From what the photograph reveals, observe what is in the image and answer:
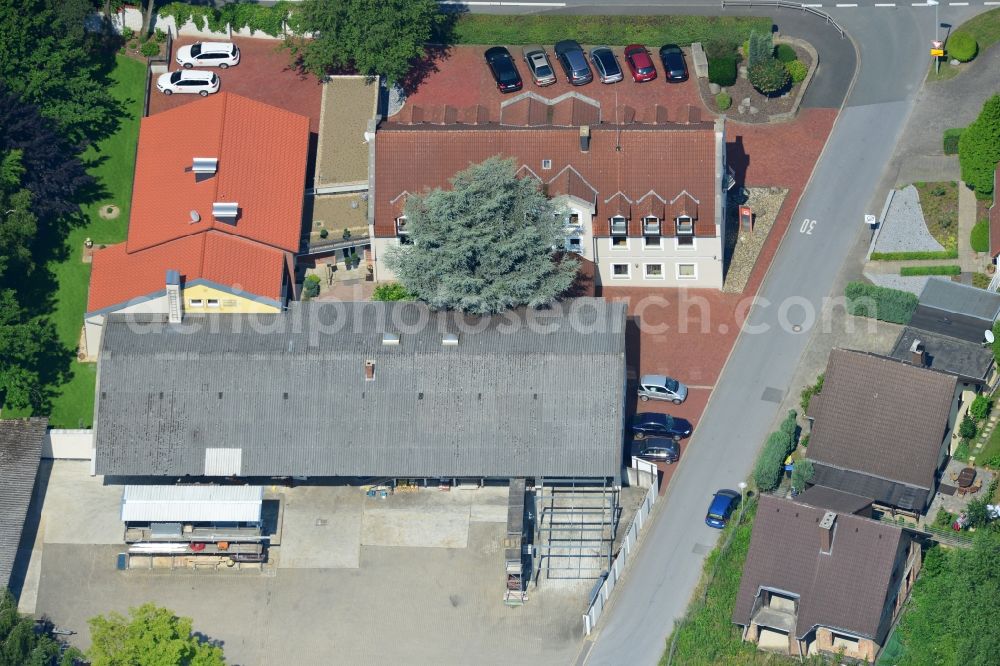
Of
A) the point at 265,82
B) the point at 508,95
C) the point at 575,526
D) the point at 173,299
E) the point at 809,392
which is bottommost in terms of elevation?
the point at 575,526

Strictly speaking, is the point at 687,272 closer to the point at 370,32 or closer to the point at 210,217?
the point at 370,32

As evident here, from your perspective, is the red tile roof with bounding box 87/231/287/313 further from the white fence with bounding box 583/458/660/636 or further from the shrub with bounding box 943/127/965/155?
the shrub with bounding box 943/127/965/155

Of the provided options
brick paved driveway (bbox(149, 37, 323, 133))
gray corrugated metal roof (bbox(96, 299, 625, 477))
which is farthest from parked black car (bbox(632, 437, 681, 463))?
brick paved driveway (bbox(149, 37, 323, 133))

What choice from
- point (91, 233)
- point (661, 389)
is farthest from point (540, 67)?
point (91, 233)

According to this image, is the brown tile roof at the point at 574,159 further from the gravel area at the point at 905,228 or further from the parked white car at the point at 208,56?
the parked white car at the point at 208,56

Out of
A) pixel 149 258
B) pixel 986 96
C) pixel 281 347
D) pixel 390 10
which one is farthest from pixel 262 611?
pixel 986 96

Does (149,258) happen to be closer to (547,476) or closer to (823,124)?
(547,476)

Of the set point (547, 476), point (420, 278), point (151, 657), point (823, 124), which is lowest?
point (151, 657)

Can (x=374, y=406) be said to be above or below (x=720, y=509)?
above
